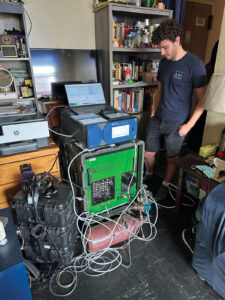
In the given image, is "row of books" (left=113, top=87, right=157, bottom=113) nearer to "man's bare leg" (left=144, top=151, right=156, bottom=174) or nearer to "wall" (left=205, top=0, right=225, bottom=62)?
"man's bare leg" (left=144, top=151, right=156, bottom=174)

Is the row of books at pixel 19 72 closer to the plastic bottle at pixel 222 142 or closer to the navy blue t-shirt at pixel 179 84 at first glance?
the navy blue t-shirt at pixel 179 84

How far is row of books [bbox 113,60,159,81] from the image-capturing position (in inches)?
88.0

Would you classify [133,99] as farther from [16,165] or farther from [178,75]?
[16,165]

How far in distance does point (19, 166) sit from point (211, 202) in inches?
47.1

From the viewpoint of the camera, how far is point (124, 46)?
84.1 inches

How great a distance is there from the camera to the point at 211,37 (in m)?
3.44

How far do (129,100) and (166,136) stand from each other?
0.67 meters

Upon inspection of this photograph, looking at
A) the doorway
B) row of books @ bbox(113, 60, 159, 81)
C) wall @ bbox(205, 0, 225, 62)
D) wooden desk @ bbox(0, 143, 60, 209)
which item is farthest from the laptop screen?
wall @ bbox(205, 0, 225, 62)

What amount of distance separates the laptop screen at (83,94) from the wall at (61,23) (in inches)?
26.5

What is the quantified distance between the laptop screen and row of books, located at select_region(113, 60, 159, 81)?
1.75 ft

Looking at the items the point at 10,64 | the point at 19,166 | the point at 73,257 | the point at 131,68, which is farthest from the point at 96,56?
the point at 73,257

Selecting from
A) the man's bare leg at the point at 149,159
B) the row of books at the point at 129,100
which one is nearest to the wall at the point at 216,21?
the row of books at the point at 129,100

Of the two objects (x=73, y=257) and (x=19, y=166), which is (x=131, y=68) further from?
(x=73, y=257)

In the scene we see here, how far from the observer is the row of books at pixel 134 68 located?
224cm
